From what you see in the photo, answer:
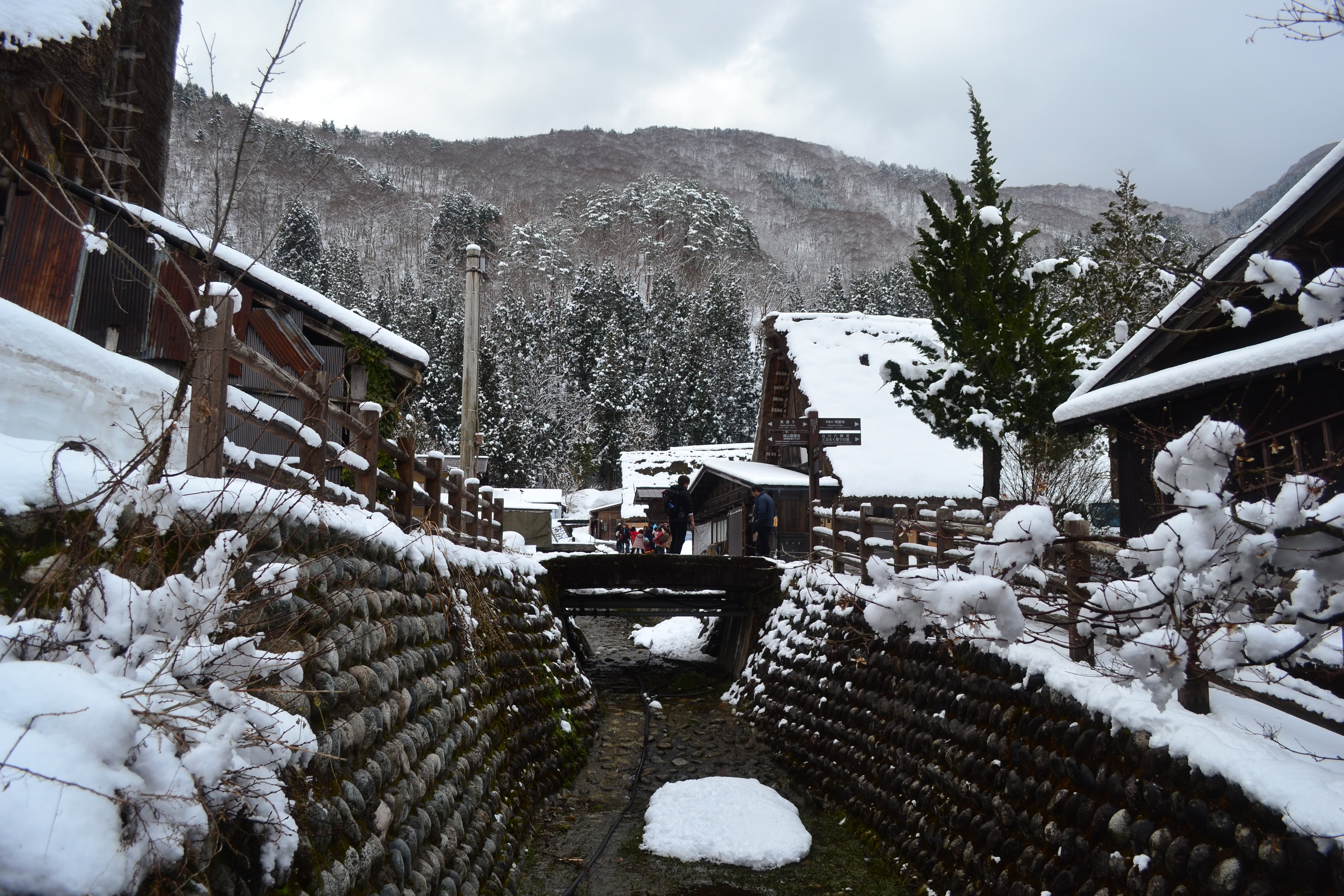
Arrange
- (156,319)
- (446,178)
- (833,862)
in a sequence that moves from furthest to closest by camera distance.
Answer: (446,178) < (156,319) < (833,862)

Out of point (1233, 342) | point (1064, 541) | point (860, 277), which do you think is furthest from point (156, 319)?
point (860, 277)

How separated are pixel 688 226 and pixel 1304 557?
88910 mm

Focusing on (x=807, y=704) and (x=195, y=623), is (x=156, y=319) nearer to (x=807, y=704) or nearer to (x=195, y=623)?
(x=195, y=623)

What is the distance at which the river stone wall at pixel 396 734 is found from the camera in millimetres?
3635

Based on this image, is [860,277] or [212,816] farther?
[860,277]

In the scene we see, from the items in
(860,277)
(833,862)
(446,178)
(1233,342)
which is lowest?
(833,862)

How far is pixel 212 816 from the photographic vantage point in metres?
2.66

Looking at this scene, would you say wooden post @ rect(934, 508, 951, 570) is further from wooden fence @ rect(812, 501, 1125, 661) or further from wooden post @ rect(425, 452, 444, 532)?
wooden post @ rect(425, 452, 444, 532)

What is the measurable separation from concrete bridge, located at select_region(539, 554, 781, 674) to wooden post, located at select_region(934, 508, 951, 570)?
6577mm

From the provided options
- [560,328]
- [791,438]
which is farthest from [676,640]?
[560,328]

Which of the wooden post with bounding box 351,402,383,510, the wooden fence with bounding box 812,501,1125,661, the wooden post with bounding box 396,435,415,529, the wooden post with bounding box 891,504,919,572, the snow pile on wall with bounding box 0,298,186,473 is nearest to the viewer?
the snow pile on wall with bounding box 0,298,186,473

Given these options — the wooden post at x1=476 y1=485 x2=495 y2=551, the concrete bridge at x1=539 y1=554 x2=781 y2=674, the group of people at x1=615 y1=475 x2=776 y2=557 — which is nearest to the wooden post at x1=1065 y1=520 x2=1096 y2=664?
the wooden post at x1=476 y1=485 x2=495 y2=551

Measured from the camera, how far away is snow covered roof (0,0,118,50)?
8516 mm

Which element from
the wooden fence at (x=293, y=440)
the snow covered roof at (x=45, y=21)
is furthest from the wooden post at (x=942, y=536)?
the snow covered roof at (x=45, y=21)
